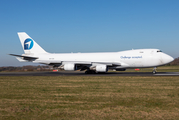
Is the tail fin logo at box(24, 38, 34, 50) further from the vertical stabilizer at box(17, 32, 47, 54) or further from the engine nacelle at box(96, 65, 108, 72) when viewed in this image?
the engine nacelle at box(96, 65, 108, 72)

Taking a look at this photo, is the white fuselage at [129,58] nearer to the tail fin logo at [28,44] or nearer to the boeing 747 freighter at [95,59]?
the boeing 747 freighter at [95,59]

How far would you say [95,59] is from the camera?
34375mm

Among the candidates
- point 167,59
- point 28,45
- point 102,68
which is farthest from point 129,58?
point 28,45

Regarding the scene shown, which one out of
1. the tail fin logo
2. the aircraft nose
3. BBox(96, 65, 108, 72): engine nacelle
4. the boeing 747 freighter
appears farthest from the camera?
the tail fin logo

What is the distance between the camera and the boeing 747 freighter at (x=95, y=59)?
103ft

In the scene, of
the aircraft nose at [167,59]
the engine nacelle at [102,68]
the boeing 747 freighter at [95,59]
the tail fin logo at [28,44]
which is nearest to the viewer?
the aircraft nose at [167,59]

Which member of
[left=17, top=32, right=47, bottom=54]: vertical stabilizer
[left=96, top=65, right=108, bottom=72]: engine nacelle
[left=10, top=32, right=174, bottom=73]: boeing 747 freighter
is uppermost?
[left=17, top=32, right=47, bottom=54]: vertical stabilizer

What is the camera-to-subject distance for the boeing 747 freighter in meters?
31.5

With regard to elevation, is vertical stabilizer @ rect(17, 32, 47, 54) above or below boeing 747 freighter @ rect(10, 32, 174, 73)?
above

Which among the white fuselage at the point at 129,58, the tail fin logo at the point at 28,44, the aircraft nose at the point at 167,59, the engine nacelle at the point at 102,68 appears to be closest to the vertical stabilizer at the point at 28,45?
the tail fin logo at the point at 28,44

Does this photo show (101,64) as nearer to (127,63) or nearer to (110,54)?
(110,54)

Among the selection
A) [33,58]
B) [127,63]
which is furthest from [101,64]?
[33,58]

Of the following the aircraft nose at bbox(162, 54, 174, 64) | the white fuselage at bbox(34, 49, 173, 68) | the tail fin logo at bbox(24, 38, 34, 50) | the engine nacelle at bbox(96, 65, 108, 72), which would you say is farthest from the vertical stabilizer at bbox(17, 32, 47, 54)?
the aircraft nose at bbox(162, 54, 174, 64)

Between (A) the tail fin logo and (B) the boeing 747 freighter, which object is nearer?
(B) the boeing 747 freighter
